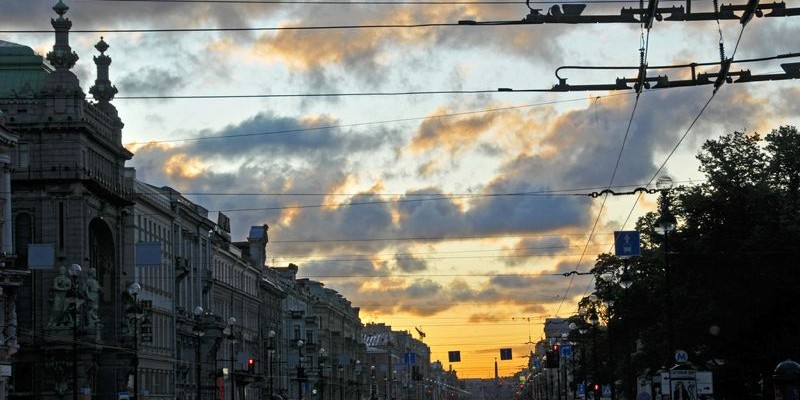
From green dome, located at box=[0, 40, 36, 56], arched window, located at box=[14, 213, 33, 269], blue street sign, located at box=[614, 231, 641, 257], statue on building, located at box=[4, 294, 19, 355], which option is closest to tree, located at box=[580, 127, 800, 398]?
blue street sign, located at box=[614, 231, 641, 257]

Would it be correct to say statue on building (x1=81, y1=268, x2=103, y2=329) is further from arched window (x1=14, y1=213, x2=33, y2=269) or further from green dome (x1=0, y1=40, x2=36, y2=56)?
green dome (x1=0, y1=40, x2=36, y2=56)

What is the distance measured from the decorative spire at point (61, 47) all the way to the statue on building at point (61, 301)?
37.3 feet

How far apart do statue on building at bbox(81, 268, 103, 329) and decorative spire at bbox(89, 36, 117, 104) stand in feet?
40.5

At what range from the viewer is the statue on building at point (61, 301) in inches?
3019

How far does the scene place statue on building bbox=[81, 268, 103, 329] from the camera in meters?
78.6

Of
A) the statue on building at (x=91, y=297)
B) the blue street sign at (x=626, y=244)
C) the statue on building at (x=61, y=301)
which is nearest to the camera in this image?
the blue street sign at (x=626, y=244)

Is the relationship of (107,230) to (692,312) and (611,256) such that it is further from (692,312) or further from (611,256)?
(611,256)

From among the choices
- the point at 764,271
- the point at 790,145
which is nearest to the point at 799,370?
the point at 764,271

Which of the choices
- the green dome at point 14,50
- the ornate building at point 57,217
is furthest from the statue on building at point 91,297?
the green dome at point 14,50

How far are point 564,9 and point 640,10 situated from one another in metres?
1.50

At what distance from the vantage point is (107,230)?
278 feet

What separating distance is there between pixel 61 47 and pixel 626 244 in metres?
34.2

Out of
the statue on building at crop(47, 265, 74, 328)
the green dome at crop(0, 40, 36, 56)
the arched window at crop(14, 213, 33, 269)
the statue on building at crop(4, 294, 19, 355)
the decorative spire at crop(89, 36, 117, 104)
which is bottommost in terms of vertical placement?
the statue on building at crop(4, 294, 19, 355)

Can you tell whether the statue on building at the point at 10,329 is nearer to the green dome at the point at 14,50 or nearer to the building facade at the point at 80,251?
the building facade at the point at 80,251
